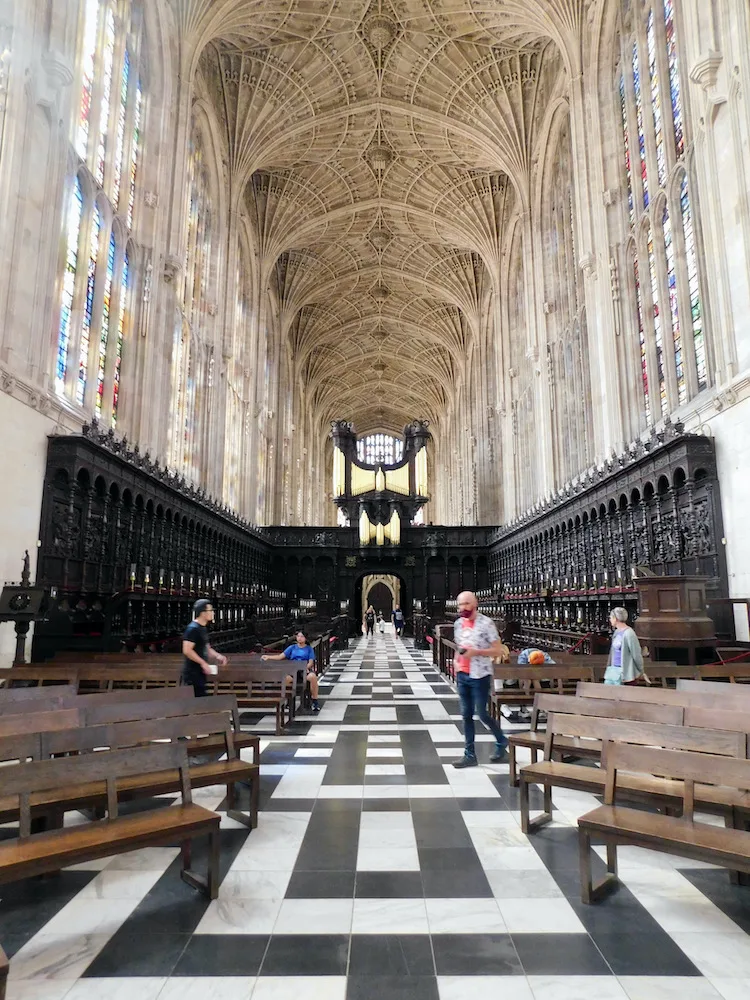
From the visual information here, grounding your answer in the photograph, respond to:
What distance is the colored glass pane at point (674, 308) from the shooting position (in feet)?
41.4

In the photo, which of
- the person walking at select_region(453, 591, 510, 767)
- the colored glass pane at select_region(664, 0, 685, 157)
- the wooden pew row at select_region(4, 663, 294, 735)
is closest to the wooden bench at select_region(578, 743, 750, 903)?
the person walking at select_region(453, 591, 510, 767)

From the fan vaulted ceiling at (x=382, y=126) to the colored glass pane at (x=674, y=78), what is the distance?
456cm

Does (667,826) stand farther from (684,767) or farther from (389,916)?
(389,916)

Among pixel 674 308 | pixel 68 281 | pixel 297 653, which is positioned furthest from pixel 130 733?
pixel 674 308

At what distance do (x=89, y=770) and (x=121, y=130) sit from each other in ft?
51.0

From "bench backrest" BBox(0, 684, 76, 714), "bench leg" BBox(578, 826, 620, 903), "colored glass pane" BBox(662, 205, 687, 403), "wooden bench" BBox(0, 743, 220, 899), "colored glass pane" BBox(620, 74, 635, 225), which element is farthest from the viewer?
"colored glass pane" BBox(620, 74, 635, 225)

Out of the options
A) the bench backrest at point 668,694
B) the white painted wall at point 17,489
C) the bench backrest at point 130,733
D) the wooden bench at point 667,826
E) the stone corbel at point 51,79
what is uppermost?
the stone corbel at point 51,79

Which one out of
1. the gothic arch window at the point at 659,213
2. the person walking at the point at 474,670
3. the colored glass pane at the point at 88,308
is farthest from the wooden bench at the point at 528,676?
the colored glass pane at the point at 88,308

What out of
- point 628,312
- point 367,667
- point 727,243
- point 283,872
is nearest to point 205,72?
point 628,312

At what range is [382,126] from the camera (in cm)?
2473

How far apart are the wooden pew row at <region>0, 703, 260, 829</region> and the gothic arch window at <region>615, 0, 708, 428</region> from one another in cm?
1074

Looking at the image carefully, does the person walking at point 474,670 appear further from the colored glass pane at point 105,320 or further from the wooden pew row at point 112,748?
the colored glass pane at point 105,320

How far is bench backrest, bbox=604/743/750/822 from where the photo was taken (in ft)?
9.29

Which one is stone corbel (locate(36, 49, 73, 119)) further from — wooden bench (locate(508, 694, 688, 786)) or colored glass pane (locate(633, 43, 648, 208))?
colored glass pane (locate(633, 43, 648, 208))
